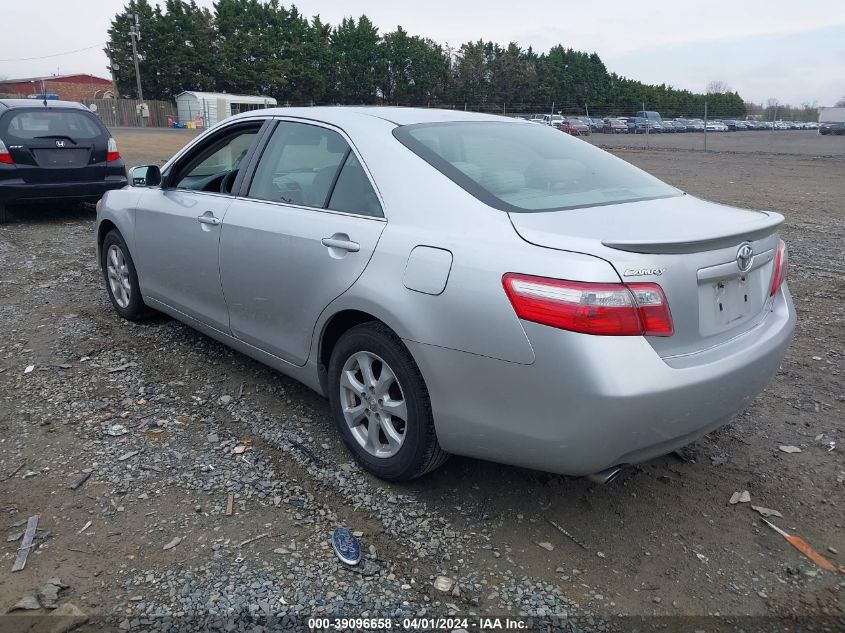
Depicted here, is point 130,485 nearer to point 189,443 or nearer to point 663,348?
point 189,443

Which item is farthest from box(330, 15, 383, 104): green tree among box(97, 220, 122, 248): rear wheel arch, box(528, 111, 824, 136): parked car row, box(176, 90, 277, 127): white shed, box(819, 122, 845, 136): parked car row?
box(97, 220, 122, 248): rear wheel arch

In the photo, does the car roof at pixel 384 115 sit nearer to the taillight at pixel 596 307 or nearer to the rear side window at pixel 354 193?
the rear side window at pixel 354 193

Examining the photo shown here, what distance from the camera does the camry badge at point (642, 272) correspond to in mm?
2354

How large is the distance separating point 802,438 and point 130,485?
3.33 metres

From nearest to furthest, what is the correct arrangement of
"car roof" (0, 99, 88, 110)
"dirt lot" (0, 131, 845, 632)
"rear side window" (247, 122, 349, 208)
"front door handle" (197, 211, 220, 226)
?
"dirt lot" (0, 131, 845, 632), "rear side window" (247, 122, 349, 208), "front door handle" (197, 211, 220, 226), "car roof" (0, 99, 88, 110)

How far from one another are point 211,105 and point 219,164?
171 ft

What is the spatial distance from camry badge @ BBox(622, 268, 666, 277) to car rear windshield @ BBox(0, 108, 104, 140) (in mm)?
9156

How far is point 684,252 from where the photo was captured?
2471 mm

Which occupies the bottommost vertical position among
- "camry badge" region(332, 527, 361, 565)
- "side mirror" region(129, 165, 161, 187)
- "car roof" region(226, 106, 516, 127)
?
"camry badge" region(332, 527, 361, 565)

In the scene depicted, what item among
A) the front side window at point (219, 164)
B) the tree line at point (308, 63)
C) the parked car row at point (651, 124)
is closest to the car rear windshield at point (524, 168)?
the front side window at point (219, 164)

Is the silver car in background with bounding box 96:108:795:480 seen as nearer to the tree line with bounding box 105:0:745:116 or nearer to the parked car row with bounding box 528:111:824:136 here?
the parked car row with bounding box 528:111:824:136

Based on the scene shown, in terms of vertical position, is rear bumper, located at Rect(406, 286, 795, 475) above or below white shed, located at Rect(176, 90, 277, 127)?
below

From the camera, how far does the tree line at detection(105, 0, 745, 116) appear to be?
206ft

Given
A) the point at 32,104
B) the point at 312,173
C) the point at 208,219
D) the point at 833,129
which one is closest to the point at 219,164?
the point at 208,219
